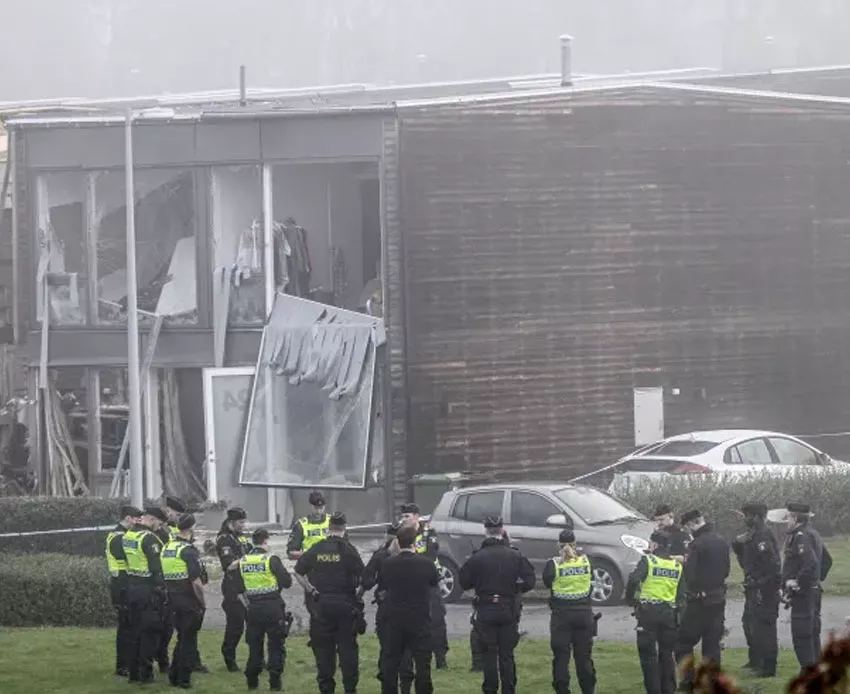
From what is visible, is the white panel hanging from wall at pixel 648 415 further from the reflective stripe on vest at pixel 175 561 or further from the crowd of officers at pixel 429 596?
the reflective stripe on vest at pixel 175 561

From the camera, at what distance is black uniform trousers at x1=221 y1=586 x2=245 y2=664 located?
572 inches

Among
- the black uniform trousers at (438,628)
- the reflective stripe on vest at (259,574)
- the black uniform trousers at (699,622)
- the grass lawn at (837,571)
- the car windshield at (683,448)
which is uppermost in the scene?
the car windshield at (683,448)

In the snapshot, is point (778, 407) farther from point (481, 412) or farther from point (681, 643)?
point (681, 643)

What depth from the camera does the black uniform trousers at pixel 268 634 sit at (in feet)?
44.9

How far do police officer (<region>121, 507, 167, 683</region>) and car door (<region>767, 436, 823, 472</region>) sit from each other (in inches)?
456

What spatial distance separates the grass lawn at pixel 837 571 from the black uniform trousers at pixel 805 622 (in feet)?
14.4

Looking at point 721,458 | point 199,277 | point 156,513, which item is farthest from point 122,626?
point 199,277

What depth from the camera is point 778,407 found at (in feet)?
94.6

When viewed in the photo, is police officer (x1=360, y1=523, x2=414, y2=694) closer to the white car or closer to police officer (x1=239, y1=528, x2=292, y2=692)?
police officer (x1=239, y1=528, x2=292, y2=692)

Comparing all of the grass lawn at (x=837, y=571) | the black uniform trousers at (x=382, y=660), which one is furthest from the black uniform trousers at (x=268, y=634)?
the grass lawn at (x=837, y=571)

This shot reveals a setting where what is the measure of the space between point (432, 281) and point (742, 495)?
7759 millimetres

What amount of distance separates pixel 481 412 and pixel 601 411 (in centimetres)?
221

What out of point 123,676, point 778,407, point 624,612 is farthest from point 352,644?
point 778,407

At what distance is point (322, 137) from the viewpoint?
2703cm
